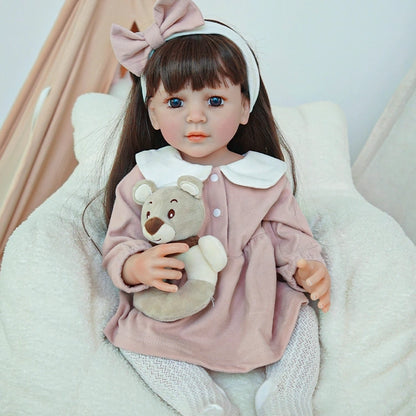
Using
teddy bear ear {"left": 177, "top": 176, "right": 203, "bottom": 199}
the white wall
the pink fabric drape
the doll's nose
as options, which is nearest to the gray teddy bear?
teddy bear ear {"left": 177, "top": 176, "right": 203, "bottom": 199}

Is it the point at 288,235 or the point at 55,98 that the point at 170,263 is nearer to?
the point at 288,235

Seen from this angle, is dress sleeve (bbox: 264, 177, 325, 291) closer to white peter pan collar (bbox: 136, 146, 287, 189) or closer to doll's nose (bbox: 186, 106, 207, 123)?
white peter pan collar (bbox: 136, 146, 287, 189)

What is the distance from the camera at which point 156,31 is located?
3.53 ft

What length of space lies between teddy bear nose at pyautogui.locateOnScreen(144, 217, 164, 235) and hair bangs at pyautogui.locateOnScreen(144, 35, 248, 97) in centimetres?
25

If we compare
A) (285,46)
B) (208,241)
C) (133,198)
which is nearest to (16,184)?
(133,198)

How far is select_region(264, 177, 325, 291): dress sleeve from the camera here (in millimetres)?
1091

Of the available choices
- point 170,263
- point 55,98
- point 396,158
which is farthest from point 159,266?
point 396,158

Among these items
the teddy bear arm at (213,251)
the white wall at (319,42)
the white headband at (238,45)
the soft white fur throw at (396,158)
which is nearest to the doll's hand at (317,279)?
the teddy bear arm at (213,251)

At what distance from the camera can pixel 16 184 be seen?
1582 mm

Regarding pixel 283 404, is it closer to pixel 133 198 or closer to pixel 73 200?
pixel 133 198

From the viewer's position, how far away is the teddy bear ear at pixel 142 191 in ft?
3.40

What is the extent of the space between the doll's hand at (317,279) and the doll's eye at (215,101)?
13.0 inches

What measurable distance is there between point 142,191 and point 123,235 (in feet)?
0.35

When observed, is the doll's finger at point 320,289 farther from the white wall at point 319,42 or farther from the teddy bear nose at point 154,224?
the white wall at point 319,42
